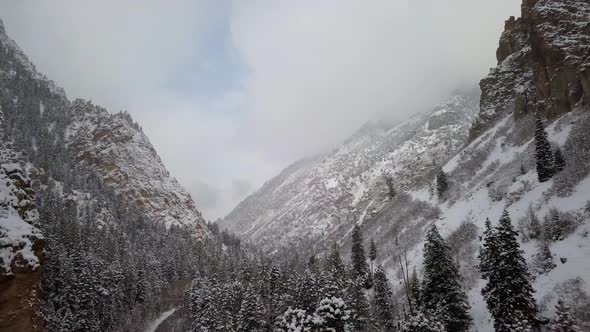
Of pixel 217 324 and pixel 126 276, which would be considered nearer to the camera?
pixel 217 324

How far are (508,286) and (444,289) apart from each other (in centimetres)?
657

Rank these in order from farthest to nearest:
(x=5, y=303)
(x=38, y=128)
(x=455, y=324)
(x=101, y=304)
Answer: (x=38, y=128) < (x=101, y=304) < (x=455, y=324) < (x=5, y=303)

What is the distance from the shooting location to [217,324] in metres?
53.2

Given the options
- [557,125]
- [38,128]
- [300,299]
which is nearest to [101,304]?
[300,299]

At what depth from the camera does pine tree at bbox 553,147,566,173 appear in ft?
153

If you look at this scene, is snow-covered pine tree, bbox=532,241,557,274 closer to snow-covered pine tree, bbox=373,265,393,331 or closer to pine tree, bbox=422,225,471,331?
pine tree, bbox=422,225,471,331

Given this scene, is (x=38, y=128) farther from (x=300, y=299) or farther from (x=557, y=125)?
(x=557, y=125)

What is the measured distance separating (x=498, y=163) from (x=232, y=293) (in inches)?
2020

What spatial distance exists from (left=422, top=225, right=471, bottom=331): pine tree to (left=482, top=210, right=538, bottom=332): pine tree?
3.43m

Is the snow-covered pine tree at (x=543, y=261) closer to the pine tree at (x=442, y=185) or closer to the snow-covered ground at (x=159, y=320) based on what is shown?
the pine tree at (x=442, y=185)

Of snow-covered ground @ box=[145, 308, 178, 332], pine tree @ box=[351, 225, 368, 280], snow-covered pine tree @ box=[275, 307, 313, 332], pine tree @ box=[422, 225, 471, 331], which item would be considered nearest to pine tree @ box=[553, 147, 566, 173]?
pine tree @ box=[422, 225, 471, 331]

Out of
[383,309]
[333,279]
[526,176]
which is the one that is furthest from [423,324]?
[526,176]

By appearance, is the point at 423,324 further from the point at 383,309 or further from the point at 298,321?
the point at 383,309

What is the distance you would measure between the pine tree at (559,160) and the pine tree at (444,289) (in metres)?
21.4
